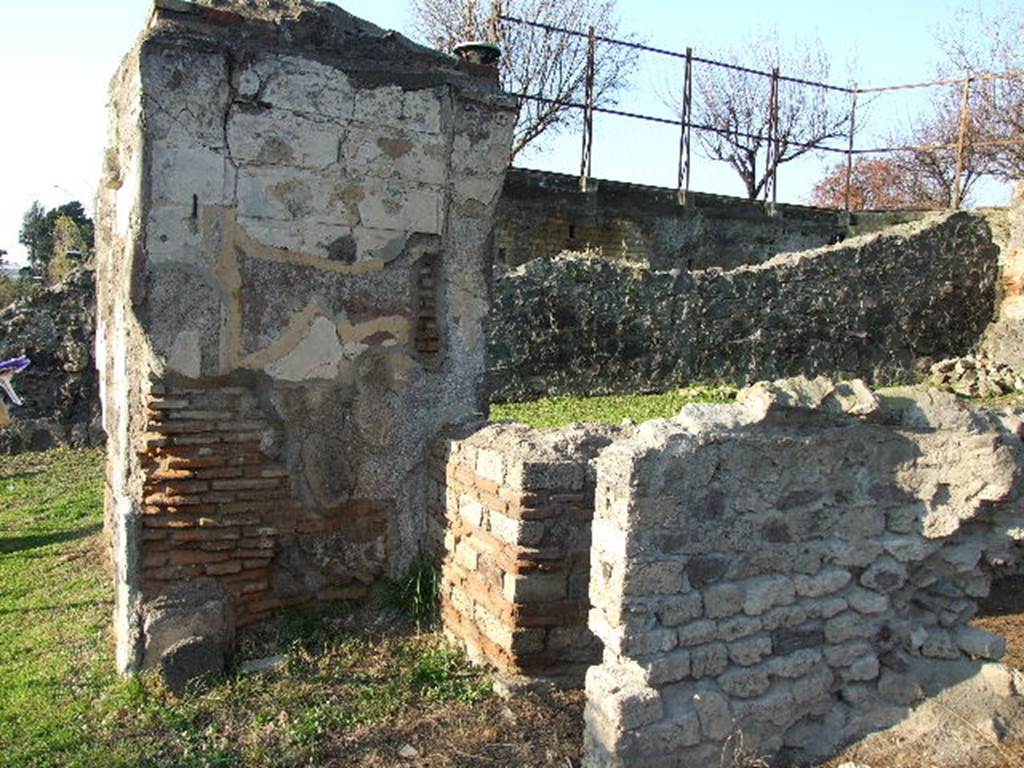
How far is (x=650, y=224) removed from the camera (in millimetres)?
14633

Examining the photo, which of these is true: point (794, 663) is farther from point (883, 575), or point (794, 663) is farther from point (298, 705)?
point (298, 705)

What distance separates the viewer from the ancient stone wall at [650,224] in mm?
13602

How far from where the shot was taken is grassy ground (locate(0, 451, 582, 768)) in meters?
3.48

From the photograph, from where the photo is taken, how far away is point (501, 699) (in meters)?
3.81

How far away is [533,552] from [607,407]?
5706 mm

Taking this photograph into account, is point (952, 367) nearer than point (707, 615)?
No

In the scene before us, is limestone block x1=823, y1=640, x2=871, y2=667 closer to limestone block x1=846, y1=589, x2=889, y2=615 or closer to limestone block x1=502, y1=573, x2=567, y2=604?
limestone block x1=846, y1=589, x2=889, y2=615

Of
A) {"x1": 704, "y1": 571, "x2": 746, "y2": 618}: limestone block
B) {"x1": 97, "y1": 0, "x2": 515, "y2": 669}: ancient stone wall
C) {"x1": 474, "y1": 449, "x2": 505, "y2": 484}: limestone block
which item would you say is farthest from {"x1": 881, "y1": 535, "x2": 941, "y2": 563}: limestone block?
{"x1": 97, "y1": 0, "x2": 515, "y2": 669}: ancient stone wall

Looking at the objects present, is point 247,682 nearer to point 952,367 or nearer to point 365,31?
point 365,31

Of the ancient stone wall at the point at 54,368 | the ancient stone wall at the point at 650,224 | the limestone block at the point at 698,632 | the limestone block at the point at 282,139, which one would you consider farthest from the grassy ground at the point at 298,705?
the ancient stone wall at the point at 650,224

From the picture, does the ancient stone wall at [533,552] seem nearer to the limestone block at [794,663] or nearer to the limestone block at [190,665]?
the limestone block at [794,663]

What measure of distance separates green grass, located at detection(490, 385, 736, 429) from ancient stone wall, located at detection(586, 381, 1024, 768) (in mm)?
4659

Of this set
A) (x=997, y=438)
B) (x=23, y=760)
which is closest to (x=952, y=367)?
(x=997, y=438)

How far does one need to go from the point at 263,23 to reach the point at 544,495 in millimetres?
2555
